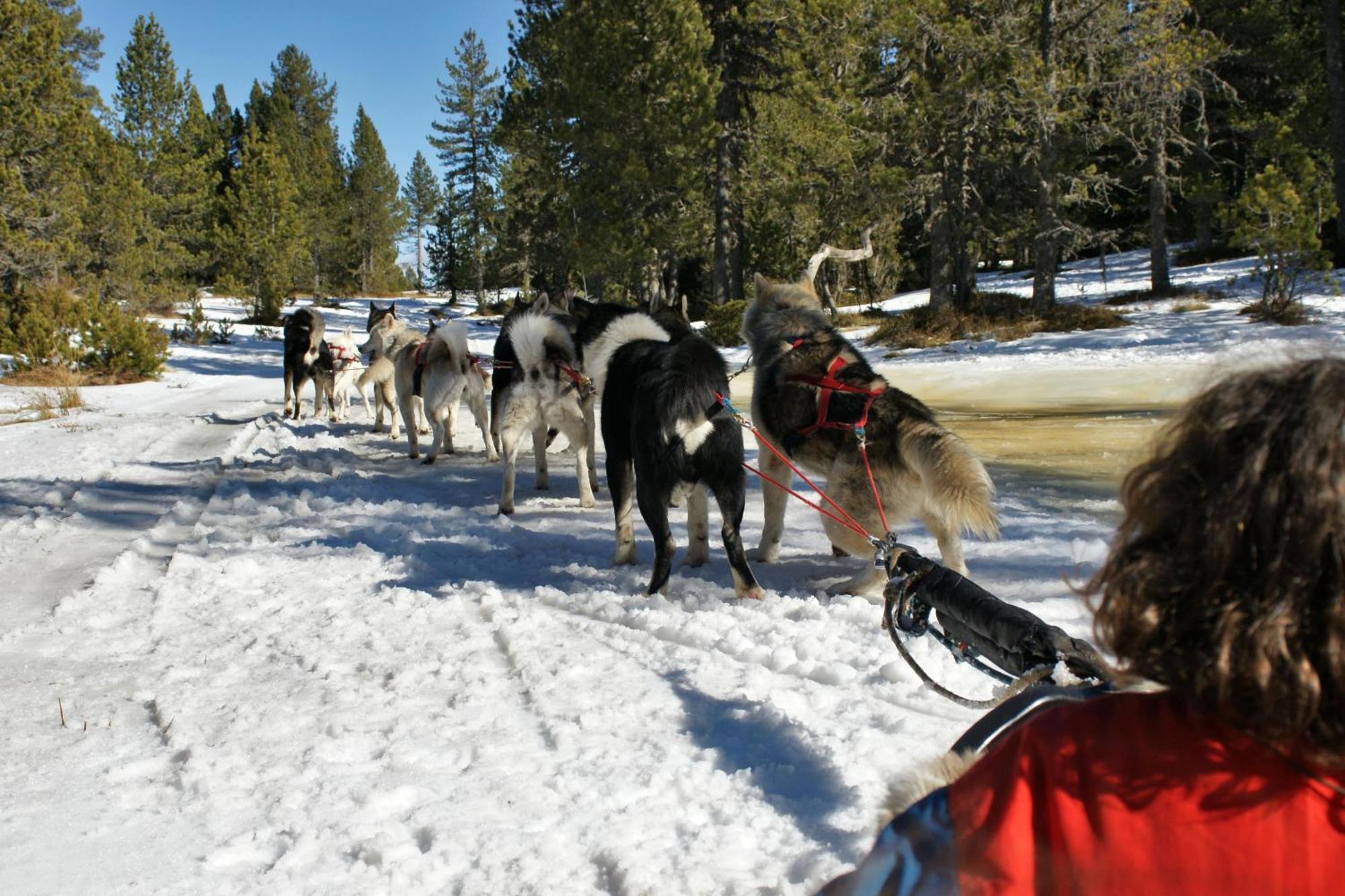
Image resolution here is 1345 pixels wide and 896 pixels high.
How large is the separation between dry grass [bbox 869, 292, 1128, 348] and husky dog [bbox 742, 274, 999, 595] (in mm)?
14424

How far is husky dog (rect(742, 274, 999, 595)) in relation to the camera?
407 cm

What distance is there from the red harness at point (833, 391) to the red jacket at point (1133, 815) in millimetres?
3434

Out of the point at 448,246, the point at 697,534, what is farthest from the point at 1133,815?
the point at 448,246

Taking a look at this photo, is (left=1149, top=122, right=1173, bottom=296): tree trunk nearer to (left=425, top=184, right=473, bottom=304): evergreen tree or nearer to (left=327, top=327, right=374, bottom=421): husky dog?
(left=327, top=327, right=374, bottom=421): husky dog

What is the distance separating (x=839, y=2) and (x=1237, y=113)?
50.4ft

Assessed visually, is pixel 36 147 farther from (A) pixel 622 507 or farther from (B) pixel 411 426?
(A) pixel 622 507

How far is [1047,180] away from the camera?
764 inches

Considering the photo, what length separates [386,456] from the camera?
10.2 meters

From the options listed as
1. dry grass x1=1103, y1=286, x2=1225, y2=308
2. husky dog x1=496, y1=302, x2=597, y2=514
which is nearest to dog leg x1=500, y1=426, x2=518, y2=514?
husky dog x1=496, y1=302, x2=597, y2=514

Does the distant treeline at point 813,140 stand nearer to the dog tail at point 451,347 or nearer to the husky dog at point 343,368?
the husky dog at point 343,368

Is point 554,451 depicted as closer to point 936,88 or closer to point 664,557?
point 664,557

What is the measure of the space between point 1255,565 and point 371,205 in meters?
69.6

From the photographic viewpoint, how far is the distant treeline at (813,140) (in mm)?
18188

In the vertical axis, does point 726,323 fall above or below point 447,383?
above
